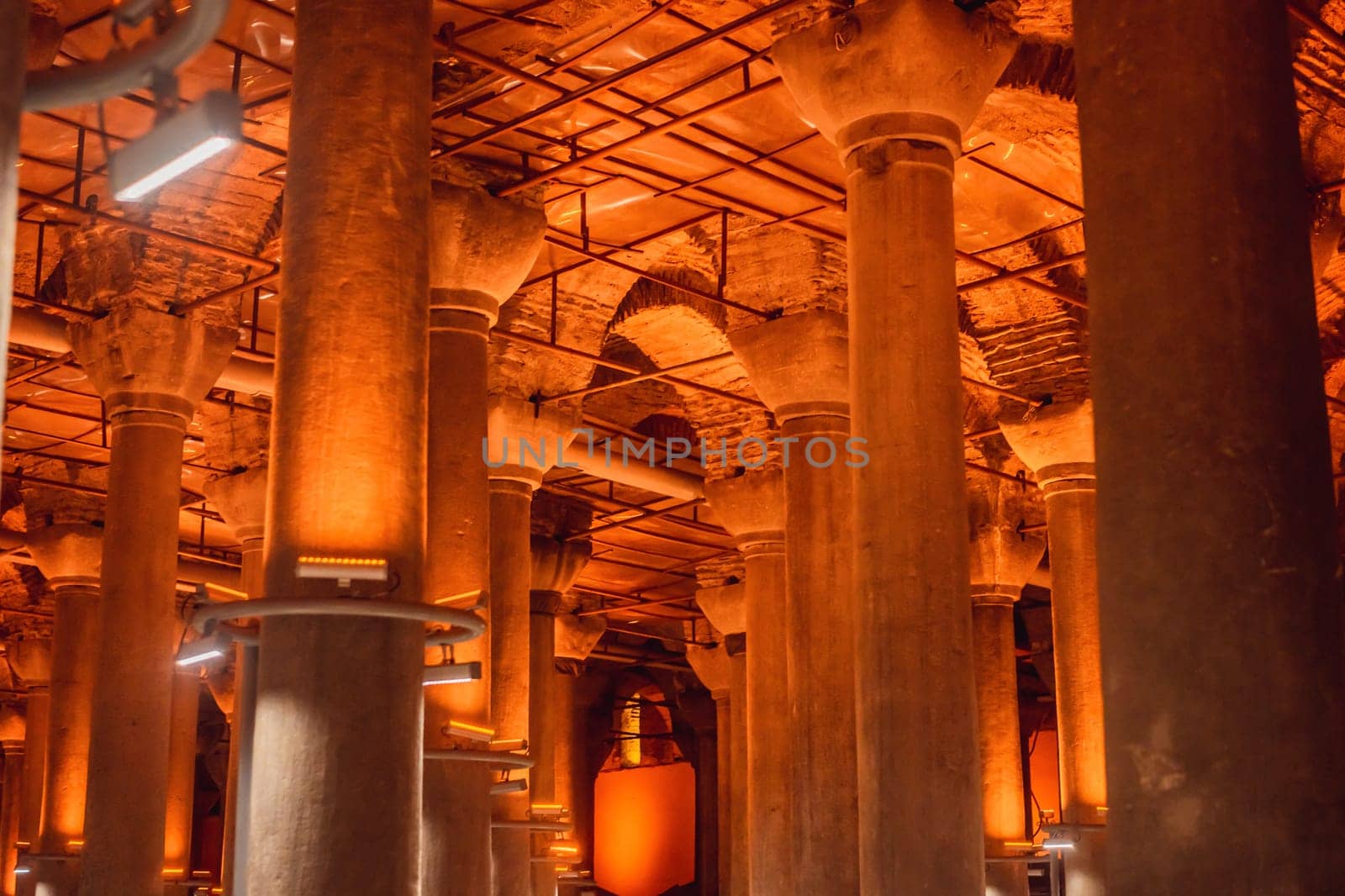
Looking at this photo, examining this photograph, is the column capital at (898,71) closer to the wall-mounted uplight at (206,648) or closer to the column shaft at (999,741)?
the wall-mounted uplight at (206,648)

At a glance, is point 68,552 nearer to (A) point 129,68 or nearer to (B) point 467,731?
(B) point 467,731

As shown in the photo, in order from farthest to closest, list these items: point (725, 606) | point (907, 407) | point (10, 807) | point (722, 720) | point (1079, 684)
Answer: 1. point (10, 807)
2. point (722, 720)
3. point (725, 606)
4. point (1079, 684)
5. point (907, 407)

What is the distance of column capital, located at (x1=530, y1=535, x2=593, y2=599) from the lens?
20.8 m

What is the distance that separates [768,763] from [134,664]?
→ 645cm

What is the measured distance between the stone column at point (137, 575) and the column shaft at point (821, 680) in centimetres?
493

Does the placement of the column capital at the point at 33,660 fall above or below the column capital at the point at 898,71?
below

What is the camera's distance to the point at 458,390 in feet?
36.7

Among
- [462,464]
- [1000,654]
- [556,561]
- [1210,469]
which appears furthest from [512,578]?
[1210,469]

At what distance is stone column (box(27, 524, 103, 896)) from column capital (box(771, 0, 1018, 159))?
897 centimetres

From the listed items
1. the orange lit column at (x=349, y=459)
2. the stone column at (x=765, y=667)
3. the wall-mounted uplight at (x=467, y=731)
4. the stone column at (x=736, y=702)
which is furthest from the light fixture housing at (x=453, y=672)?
the stone column at (x=736, y=702)

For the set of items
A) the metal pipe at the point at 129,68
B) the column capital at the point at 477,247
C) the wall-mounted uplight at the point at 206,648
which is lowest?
the wall-mounted uplight at the point at 206,648

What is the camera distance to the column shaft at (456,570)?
10.5 m

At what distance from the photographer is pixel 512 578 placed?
14734 millimetres

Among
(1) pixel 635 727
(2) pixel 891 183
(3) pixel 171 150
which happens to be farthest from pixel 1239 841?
(1) pixel 635 727
